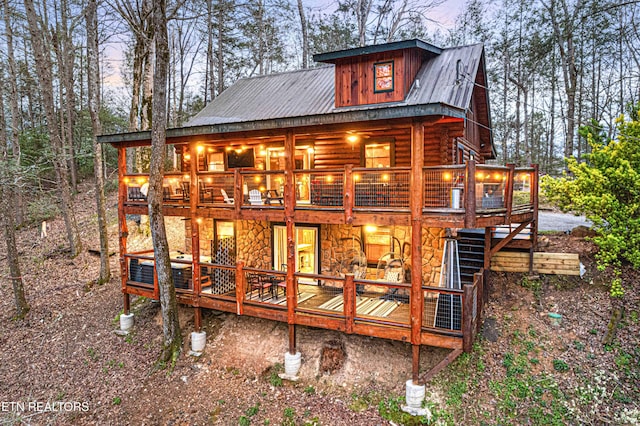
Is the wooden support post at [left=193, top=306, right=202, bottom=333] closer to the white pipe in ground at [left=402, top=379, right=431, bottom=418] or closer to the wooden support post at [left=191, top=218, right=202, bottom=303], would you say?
the wooden support post at [left=191, top=218, right=202, bottom=303]

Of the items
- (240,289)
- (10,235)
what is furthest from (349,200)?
(10,235)

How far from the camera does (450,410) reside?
24.5 ft

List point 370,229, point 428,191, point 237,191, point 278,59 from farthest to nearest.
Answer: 1. point 278,59
2. point 370,229
3. point 237,191
4. point 428,191

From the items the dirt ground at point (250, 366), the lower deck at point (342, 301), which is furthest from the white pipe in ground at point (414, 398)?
the lower deck at point (342, 301)

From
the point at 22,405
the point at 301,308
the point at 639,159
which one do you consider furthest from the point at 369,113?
the point at 22,405

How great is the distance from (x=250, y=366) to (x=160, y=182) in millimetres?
5536

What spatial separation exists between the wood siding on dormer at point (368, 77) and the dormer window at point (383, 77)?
10 centimetres

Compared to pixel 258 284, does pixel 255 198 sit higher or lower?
higher

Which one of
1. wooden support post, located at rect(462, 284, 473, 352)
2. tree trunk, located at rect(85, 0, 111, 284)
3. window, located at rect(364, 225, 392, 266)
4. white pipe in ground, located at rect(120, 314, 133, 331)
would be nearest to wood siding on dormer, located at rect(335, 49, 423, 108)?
window, located at rect(364, 225, 392, 266)

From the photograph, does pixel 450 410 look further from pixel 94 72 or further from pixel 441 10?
pixel 441 10

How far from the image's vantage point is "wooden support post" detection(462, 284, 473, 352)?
23.0 feet

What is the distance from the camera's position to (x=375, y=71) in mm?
11422

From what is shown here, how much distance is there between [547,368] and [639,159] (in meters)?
6.23

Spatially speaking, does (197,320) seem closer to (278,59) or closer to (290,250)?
(290,250)
